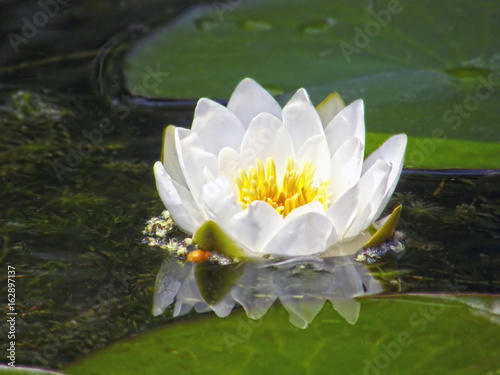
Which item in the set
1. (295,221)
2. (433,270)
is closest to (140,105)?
(295,221)

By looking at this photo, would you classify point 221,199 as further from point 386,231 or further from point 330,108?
point 330,108

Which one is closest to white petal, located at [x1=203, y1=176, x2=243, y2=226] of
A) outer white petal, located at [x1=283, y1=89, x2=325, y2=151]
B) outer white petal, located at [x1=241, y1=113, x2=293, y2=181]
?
outer white petal, located at [x1=241, y1=113, x2=293, y2=181]

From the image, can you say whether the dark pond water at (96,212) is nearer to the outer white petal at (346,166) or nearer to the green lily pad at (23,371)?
the green lily pad at (23,371)

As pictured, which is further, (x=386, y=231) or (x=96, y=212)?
(x=96, y=212)

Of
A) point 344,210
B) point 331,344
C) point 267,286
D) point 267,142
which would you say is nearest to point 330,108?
point 267,142

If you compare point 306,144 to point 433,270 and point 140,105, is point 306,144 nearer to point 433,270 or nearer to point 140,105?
point 433,270

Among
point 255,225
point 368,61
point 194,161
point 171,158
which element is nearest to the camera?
point 255,225

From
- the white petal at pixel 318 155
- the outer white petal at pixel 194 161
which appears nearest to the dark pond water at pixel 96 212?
the outer white petal at pixel 194 161
